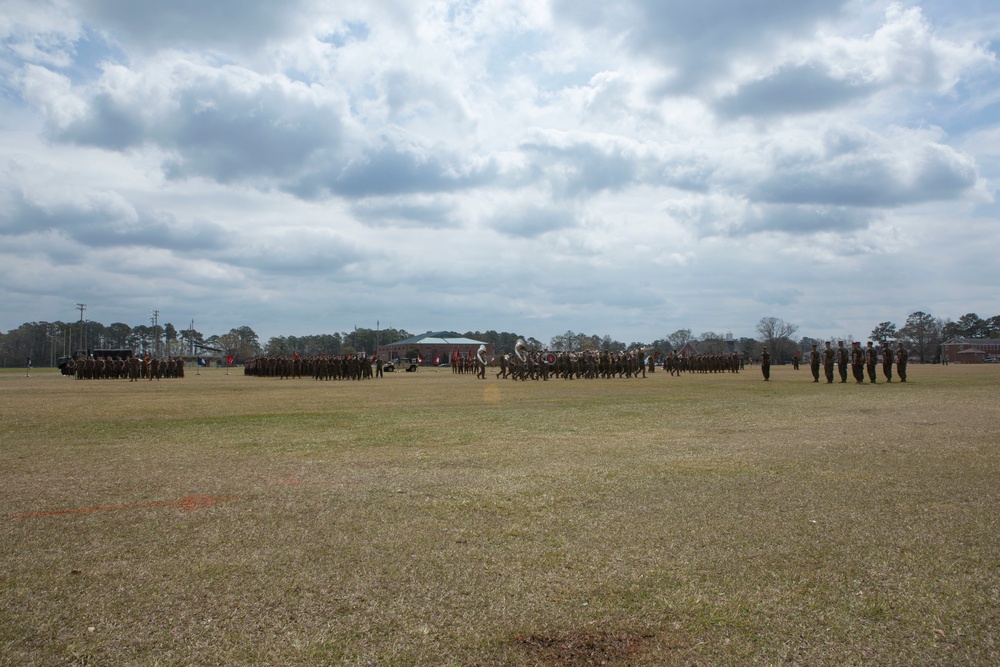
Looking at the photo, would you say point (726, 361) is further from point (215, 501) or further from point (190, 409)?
point (215, 501)

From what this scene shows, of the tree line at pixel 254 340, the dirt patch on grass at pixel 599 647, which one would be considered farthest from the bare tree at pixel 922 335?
the dirt patch on grass at pixel 599 647

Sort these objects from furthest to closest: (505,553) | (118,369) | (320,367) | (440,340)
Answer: (440,340) → (320,367) → (118,369) → (505,553)

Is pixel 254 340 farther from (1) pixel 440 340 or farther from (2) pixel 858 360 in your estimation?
(2) pixel 858 360

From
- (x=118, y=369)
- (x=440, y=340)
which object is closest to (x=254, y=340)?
(x=440, y=340)

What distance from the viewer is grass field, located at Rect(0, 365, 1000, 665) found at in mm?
3986

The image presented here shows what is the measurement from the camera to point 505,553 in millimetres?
5496

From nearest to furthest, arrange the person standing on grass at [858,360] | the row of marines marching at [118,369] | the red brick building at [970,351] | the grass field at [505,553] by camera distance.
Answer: the grass field at [505,553] → the person standing on grass at [858,360] → the row of marines marching at [118,369] → the red brick building at [970,351]

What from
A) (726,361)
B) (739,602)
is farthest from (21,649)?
(726,361)

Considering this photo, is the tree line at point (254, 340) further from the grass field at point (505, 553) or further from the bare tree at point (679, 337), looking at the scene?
the grass field at point (505, 553)

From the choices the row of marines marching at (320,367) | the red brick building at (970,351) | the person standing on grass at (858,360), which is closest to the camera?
the person standing on grass at (858,360)

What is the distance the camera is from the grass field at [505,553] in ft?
13.1

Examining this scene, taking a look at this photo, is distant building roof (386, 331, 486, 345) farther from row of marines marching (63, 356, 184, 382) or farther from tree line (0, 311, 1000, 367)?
row of marines marching (63, 356, 184, 382)

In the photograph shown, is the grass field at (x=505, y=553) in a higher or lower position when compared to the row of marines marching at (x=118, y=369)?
lower

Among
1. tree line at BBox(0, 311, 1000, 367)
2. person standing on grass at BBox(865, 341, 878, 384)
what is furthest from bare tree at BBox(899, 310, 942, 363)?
person standing on grass at BBox(865, 341, 878, 384)
